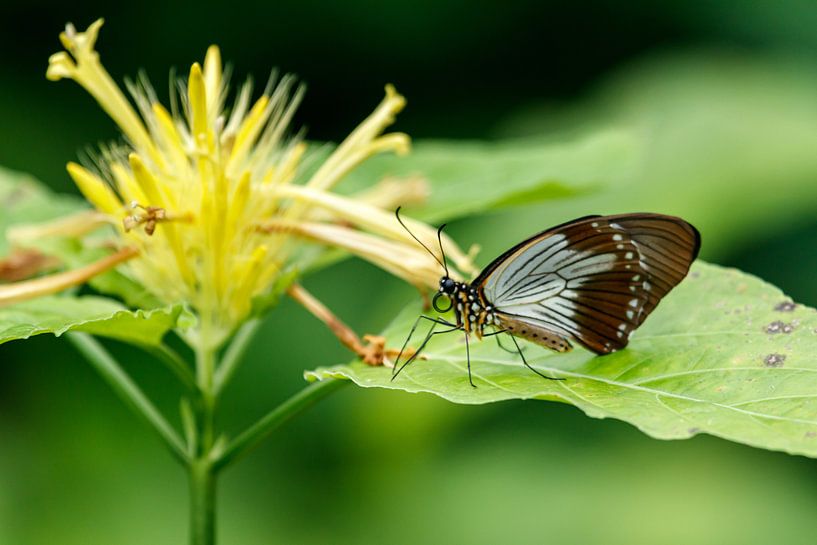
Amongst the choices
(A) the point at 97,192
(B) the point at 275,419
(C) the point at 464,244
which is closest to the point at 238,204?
(A) the point at 97,192

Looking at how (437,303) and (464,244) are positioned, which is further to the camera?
(464,244)

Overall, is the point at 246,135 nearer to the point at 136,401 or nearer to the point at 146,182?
the point at 146,182

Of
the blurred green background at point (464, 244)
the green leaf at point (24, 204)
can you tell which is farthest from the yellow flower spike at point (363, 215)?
the blurred green background at point (464, 244)

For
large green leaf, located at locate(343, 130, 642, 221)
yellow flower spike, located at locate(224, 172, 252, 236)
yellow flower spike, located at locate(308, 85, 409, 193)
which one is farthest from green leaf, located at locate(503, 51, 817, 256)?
yellow flower spike, located at locate(224, 172, 252, 236)

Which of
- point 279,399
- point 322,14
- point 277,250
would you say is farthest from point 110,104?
point 322,14

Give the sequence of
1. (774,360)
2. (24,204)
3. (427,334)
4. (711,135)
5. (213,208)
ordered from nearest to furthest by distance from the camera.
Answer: (774,360) < (213,208) < (427,334) < (24,204) < (711,135)

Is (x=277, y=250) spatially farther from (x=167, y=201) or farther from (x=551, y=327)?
(x=551, y=327)

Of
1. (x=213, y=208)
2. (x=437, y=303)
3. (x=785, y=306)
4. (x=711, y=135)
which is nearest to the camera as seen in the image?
(x=785, y=306)
